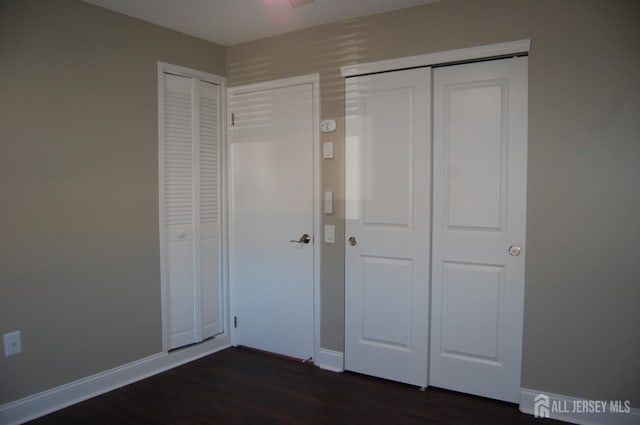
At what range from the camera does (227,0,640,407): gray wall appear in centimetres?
211

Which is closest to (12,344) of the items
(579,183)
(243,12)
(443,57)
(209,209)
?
(209,209)

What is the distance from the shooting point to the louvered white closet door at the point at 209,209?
3.20 meters

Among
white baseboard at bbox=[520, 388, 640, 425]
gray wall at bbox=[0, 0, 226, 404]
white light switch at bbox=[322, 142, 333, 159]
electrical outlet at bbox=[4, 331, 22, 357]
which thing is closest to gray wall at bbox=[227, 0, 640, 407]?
white baseboard at bbox=[520, 388, 640, 425]

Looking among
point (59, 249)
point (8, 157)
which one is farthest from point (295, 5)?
point (59, 249)

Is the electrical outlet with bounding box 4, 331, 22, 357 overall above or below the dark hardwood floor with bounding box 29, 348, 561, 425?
above

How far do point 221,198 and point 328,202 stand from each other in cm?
98

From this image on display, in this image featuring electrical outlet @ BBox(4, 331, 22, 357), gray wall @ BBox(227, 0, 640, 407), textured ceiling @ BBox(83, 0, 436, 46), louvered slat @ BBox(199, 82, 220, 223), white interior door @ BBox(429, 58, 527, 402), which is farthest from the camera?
louvered slat @ BBox(199, 82, 220, 223)

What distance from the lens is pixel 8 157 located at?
2.19 m

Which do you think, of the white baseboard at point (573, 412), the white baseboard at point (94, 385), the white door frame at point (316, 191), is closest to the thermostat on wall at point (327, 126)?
the white door frame at point (316, 191)

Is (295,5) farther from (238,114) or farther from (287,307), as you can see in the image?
(287,307)

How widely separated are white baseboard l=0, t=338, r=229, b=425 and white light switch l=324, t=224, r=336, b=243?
1.32 meters

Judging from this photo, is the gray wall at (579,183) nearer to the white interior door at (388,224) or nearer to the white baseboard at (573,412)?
the white baseboard at (573,412)

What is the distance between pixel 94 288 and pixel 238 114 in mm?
1692

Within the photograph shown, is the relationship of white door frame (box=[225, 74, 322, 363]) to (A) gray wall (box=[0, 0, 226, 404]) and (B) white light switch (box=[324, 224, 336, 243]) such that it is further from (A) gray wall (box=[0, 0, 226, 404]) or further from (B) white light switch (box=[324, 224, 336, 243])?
(A) gray wall (box=[0, 0, 226, 404])
